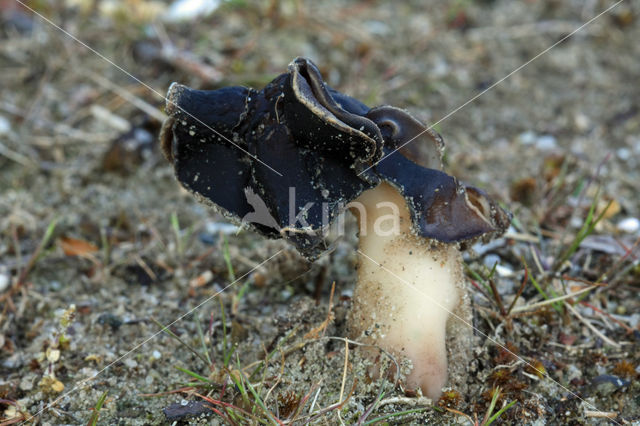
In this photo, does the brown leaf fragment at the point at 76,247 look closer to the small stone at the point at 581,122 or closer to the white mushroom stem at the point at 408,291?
the white mushroom stem at the point at 408,291

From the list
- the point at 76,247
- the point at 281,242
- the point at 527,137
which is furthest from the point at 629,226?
the point at 76,247

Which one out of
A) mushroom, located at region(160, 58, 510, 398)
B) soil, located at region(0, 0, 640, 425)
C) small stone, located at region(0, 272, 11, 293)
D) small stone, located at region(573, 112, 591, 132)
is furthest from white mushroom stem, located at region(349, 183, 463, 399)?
small stone, located at region(573, 112, 591, 132)

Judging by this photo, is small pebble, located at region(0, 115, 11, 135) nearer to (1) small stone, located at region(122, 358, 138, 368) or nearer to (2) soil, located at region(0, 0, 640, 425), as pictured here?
(2) soil, located at region(0, 0, 640, 425)

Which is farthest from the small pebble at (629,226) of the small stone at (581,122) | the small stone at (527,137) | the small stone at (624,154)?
the small stone at (581,122)

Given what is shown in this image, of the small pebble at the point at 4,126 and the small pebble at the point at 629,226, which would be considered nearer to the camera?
the small pebble at the point at 629,226

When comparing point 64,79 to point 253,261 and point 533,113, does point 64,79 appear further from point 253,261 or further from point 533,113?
point 533,113

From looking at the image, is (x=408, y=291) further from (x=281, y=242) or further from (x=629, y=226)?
(x=629, y=226)
